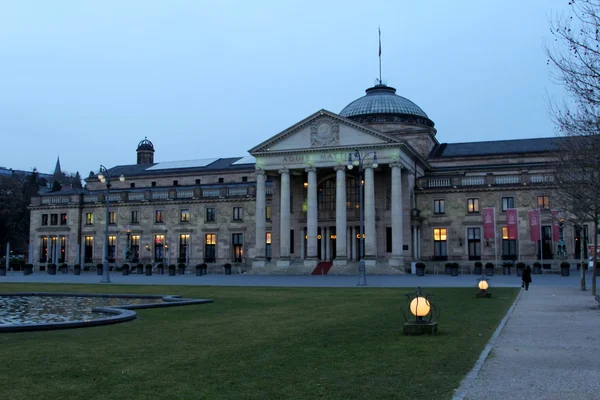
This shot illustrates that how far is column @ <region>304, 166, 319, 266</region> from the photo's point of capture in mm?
72812

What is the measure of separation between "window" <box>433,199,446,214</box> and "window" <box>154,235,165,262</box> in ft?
125

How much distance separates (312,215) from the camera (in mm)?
73688

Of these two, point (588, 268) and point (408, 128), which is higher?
point (408, 128)

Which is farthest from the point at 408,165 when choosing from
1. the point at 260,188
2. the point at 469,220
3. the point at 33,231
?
the point at 33,231

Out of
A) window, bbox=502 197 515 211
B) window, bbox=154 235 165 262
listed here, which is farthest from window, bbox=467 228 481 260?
window, bbox=154 235 165 262

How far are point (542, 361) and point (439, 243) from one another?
6476cm

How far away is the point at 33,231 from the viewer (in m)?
96.7

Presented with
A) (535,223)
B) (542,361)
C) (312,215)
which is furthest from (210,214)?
(542,361)

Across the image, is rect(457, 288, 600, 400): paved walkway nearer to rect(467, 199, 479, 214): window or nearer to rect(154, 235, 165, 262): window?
rect(467, 199, 479, 214): window

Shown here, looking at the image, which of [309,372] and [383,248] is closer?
[309,372]

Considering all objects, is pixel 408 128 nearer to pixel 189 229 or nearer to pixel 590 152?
pixel 189 229

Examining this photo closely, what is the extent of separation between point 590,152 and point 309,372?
81.9 feet

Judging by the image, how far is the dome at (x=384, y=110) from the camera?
290ft

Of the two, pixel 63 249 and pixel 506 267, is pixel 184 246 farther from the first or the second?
pixel 506 267
